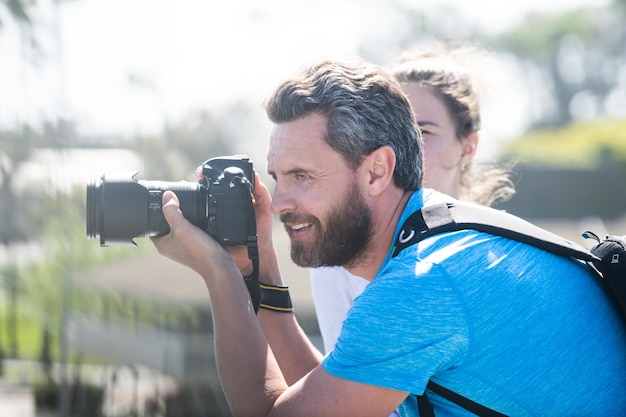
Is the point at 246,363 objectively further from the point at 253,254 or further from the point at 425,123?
the point at 425,123

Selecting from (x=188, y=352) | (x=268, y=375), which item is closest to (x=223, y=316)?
(x=268, y=375)

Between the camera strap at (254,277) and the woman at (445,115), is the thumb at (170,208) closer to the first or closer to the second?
the camera strap at (254,277)

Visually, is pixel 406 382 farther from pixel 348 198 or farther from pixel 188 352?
pixel 188 352

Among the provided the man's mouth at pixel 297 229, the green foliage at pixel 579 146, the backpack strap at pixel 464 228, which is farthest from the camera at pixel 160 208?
the green foliage at pixel 579 146

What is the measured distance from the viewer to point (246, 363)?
1.96m

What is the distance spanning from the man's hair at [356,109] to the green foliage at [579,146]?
16.3 m

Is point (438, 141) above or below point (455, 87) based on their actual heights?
below

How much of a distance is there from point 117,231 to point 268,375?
0.58 m

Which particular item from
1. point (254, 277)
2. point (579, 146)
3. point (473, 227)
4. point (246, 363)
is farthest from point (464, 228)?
point (579, 146)

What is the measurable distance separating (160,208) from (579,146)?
64.5 ft

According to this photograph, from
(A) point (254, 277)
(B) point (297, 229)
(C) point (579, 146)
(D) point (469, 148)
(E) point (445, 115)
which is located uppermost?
(E) point (445, 115)

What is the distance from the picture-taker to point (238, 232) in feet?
7.34

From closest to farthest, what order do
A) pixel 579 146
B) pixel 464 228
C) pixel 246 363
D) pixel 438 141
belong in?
1. pixel 464 228
2. pixel 246 363
3. pixel 438 141
4. pixel 579 146

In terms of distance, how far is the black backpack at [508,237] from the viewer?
71.7 inches
